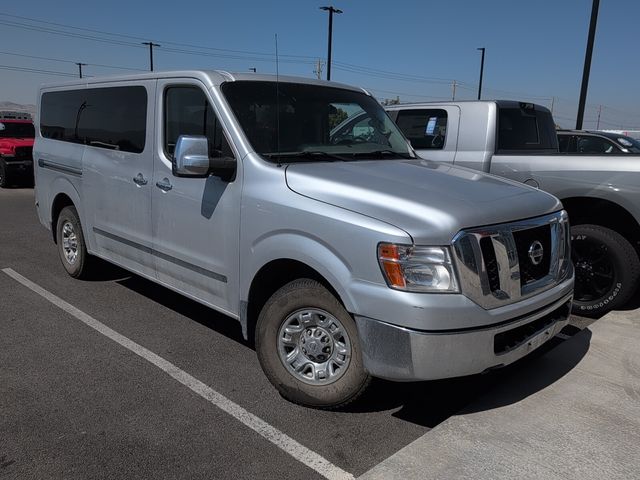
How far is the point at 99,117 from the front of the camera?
17.1 ft

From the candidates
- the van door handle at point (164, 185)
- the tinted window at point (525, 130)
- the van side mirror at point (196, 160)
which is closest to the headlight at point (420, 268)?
the van side mirror at point (196, 160)

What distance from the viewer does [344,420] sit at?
3.31m

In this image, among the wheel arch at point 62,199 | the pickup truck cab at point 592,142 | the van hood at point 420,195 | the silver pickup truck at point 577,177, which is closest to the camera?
the van hood at point 420,195

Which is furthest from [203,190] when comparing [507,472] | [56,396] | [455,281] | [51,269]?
[51,269]

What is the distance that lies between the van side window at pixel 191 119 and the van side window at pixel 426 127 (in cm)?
315

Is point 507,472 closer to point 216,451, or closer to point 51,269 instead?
point 216,451

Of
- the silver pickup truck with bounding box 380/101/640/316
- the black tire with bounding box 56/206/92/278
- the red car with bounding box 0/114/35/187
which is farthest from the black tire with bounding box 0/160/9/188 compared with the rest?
the silver pickup truck with bounding box 380/101/640/316

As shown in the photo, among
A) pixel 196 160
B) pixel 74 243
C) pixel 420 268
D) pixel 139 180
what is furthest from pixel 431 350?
pixel 74 243

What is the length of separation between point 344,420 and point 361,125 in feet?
7.69

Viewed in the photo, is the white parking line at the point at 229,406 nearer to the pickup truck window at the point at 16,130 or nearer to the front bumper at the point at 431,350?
the front bumper at the point at 431,350

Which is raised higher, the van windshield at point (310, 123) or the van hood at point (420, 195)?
the van windshield at point (310, 123)

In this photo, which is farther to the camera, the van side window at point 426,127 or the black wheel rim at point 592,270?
the van side window at point 426,127

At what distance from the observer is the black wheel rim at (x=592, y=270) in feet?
16.9

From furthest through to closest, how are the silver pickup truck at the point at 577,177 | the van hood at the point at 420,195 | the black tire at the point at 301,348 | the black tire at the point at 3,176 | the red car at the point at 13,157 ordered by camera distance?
the black tire at the point at 3,176, the red car at the point at 13,157, the silver pickup truck at the point at 577,177, the black tire at the point at 301,348, the van hood at the point at 420,195
